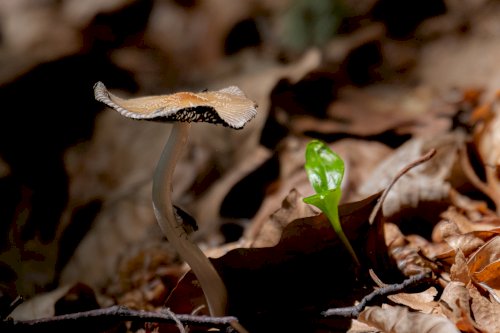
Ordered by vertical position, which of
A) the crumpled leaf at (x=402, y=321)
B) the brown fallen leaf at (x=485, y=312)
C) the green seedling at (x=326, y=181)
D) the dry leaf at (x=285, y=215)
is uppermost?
the green seedling at (x=326, y=181)

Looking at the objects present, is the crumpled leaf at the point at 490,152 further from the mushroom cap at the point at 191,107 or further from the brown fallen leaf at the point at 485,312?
the mushroom cap at the point at 191,107

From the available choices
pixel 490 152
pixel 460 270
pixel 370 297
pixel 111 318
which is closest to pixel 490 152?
pixel 490 152

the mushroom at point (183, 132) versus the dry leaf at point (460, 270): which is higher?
the mushroom at point (183, 132)

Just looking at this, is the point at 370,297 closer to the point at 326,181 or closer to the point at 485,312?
the point at 485,312

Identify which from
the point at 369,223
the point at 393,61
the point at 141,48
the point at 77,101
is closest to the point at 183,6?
the point at 141,48

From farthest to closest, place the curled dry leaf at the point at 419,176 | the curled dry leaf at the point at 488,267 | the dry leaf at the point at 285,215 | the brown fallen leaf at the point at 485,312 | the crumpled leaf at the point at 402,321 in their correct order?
the curled dry leaf at the point at 419,176
the dry leaf at the point at 285,215
the curled dry leaf at the point at 488,267
the brown fallen leaf at the point at 485,312
the crumpled leaf at the point at 402,321

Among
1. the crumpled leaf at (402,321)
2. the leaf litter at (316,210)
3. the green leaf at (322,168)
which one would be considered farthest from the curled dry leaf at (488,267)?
the green leaf at (322,168)

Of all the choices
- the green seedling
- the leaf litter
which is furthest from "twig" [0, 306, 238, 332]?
the green seedling
